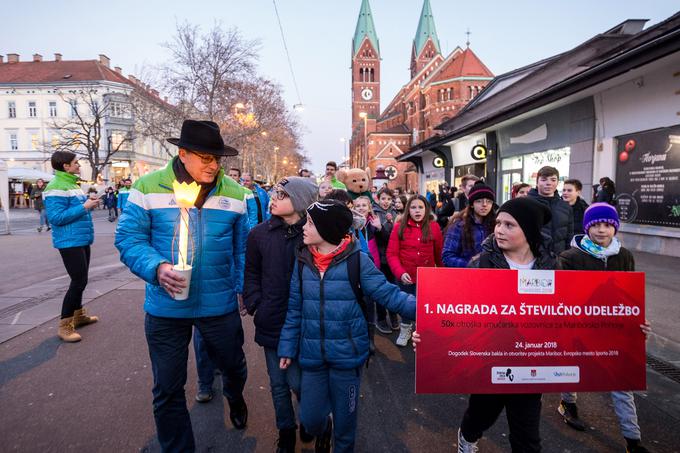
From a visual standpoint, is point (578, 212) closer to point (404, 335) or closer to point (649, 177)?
point (404, 335)

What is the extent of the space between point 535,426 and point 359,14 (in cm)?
10193

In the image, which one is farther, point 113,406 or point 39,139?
point 39,139

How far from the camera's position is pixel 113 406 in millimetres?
3352

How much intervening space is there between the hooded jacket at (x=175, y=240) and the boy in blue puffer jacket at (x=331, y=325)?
595mm

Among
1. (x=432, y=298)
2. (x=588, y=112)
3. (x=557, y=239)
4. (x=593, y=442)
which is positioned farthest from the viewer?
(x=588, y=112)

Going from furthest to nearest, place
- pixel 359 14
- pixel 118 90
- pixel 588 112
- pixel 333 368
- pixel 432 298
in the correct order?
pixel 359 14 < pixel 118 90 < pixel 588 112 < pixel 333 368 < pixel 432 298

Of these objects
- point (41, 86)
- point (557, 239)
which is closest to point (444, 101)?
point (557, 239)

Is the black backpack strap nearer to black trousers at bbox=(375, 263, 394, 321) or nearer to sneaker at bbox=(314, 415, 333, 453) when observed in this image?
sneaker at bbox=(314, 415, 333, 453)

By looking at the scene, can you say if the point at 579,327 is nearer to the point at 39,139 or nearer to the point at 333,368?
the point at 333,368

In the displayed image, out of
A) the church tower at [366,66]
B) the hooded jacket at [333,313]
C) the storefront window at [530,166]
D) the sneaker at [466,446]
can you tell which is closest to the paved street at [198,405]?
the sneaker at [466,446]

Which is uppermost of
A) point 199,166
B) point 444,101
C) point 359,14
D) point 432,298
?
point 359,14

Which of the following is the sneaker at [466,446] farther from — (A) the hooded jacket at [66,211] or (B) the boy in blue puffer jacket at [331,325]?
(A) the hooded jacket at [66,211]

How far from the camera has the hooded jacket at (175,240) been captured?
7.95 ft

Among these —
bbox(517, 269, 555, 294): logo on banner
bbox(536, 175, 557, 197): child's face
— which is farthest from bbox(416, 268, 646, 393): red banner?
bbox(536, 175, 557, 197): child's face
